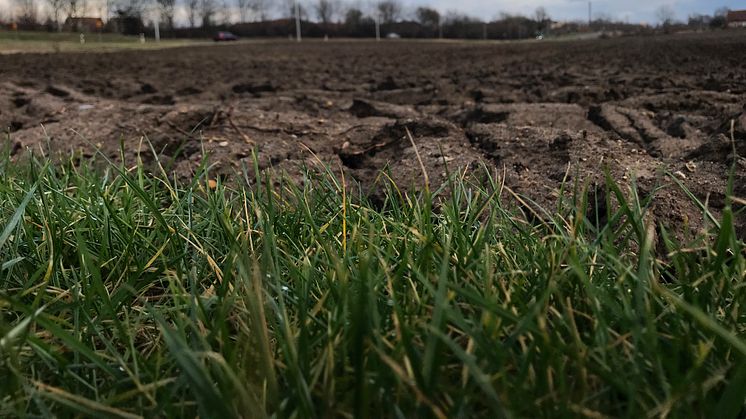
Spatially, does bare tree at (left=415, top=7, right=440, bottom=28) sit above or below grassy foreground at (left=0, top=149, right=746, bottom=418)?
above

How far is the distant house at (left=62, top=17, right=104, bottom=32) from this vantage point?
3055cm

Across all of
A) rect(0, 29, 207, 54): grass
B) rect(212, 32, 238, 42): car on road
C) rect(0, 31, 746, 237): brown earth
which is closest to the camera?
rect(0, 31, 746, 237): brown earth

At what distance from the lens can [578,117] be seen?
12.3 ft

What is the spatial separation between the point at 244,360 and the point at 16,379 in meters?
0.39

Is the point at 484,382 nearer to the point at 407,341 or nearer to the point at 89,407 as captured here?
the point at 407,341

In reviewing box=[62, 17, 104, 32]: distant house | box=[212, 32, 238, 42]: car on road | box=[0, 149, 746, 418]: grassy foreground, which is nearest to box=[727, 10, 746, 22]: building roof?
box=[0, 149, 746, 418]: grassy foreground

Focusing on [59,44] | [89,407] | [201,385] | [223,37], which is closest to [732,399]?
[201,385]

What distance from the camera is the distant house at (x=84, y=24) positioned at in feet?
100

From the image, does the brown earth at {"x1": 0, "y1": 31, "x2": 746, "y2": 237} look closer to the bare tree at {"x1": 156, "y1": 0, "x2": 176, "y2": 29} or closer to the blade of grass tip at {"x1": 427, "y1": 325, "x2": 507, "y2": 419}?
the blade of grass tip at {"x1": 427, "y1": 325, "x2": 507, "y2": 419}

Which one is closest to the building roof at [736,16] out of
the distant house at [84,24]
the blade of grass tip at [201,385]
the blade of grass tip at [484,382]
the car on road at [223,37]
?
the blade of grass tip at [484,382]

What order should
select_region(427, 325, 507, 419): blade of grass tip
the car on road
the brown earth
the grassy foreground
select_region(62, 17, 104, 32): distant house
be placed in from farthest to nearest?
the car on road → select_region(62, 17, 104, 32): distant house → the brown earth → the grassy foreground → select_region(427, 325, 507, 419): blade of grass tip

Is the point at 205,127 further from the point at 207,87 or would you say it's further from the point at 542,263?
the point at 207,87

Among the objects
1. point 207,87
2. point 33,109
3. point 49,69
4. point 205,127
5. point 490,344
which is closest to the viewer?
point 490,344

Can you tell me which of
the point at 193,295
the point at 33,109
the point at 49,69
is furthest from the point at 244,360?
the point at 49,69
